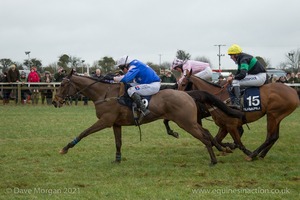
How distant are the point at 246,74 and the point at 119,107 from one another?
2962 mm

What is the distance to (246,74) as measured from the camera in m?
9.91

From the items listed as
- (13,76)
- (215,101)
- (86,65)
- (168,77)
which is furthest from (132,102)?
(86,65)

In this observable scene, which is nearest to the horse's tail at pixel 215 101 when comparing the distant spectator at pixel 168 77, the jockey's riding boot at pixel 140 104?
the jockey's riding boot at pixel 140 104

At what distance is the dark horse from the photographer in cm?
886

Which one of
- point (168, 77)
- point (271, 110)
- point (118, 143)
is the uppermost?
point (168, 77)

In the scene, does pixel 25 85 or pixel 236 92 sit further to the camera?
pixel 25 85

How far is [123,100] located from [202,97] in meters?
1.73

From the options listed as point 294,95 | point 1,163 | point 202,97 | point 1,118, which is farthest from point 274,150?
point 1,118

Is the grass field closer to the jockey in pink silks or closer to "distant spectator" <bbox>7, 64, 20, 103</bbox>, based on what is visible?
the jockey in pink silks

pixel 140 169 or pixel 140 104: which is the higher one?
pixel 140 104

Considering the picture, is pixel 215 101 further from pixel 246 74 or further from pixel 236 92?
pixel 246 74

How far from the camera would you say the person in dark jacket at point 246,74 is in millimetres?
9914

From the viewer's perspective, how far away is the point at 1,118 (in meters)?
17.8

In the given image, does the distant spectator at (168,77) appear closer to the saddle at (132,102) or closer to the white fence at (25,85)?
the white fence at (25,85)
